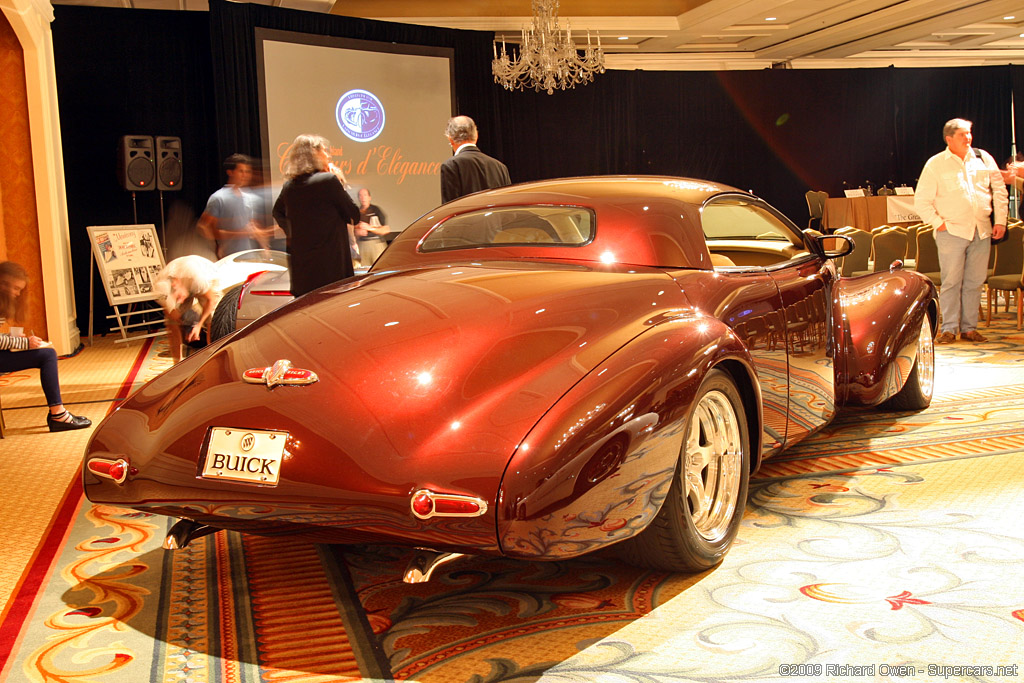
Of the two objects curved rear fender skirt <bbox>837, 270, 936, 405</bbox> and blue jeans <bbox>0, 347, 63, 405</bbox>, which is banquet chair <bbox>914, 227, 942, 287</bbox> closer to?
curved rear fender skirt <bbox>837, 270, 936, 405</bbox>

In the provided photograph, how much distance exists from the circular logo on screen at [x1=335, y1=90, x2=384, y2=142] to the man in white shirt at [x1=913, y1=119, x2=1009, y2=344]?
6783 millimetres

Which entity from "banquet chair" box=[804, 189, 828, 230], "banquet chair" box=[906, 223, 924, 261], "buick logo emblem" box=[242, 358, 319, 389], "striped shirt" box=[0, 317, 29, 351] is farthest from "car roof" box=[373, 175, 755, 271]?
→ "banquet chair" box=[804, 189, 828, 230]

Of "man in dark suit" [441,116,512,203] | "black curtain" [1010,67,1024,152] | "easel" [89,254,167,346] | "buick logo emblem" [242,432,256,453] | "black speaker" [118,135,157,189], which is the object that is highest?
"black curtain" [1010,67,1024,152]

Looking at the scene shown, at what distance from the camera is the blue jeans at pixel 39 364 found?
14.6 feet

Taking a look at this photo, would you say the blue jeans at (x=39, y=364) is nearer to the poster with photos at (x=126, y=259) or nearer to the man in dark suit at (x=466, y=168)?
the man in dark suit at (x=466, y=168)

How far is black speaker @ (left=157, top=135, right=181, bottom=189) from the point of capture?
375 inches

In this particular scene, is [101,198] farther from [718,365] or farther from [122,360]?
[718,365]

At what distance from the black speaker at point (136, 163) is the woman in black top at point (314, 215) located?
221 inches

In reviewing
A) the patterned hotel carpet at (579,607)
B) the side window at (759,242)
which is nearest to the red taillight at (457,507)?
the patterned hotel carpet at (579,607)

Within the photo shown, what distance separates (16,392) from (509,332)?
5.03 m

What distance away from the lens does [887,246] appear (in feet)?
27.9

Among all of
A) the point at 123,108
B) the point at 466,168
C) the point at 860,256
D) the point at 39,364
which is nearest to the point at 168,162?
the point at 123,108

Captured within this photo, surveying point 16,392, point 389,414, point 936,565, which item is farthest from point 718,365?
point 16,392

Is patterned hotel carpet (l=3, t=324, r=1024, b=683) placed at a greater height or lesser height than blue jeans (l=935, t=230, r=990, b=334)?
lesser
